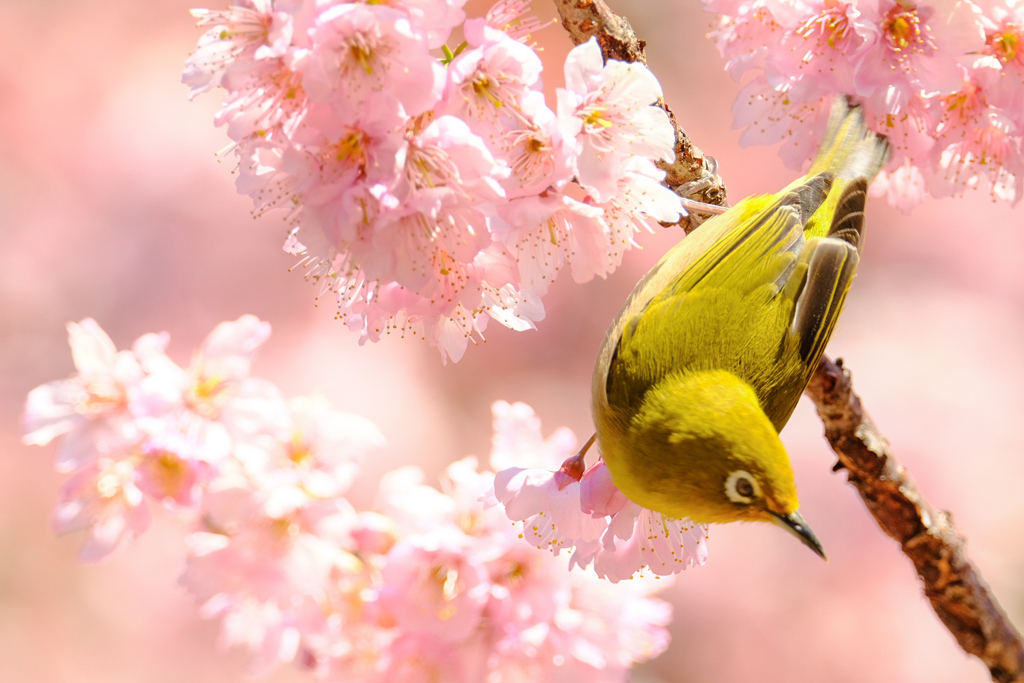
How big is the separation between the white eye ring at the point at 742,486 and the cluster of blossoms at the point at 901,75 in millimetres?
508

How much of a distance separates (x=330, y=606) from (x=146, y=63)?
7.49 ft

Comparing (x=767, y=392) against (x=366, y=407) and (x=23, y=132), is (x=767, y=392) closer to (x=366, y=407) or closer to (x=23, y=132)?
(x=366, y=407)

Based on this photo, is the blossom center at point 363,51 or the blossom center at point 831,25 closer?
the blossom center at point 363,51

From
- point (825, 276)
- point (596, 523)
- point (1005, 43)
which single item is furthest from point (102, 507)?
point (1005, 43)

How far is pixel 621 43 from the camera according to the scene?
0.94 metres

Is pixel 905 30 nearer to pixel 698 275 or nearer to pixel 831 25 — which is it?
pixel 831 25

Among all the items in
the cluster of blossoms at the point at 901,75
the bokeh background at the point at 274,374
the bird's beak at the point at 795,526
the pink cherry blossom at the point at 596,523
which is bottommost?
the bokeh background at the point at 274,374

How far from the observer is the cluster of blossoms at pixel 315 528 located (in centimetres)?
112

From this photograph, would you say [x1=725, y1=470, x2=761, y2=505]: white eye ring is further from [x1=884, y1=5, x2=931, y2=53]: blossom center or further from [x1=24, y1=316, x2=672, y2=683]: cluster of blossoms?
[x1=884, y1=5, x2=931, y2=53]: blossom center

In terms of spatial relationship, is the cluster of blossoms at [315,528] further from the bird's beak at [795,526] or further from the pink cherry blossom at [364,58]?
the pink cherry blossom at [364,58]

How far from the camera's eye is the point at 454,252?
2.35 ft

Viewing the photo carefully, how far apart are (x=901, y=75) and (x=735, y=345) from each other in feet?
1.26

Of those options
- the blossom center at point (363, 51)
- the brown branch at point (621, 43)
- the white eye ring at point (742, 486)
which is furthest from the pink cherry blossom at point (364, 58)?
the white eye ring at point (742, 486)

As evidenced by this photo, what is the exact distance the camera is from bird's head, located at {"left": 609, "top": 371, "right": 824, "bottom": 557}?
0.76m
